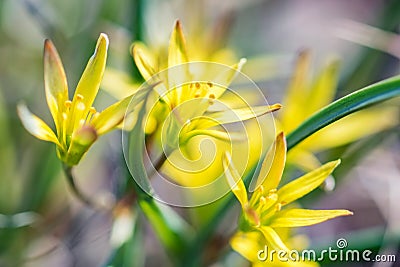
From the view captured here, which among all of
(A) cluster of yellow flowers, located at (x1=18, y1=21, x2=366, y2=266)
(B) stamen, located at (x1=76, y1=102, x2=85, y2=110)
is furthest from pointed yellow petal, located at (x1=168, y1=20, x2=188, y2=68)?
(B) stamen, located at (x1=76, y1=102, x2=85, y2=110)

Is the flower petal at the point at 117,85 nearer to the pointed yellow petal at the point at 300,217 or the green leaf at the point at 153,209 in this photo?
the green leaf at the point at 153,209

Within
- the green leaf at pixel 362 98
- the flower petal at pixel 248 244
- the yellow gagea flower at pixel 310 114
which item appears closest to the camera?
the green leaf at pixel 362 98

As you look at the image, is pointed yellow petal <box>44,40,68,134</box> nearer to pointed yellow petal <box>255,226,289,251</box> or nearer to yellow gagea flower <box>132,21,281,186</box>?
yellow gagea flower <box>132,21,281,186</box>

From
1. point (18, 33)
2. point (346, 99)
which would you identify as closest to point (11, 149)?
point (18, 33)

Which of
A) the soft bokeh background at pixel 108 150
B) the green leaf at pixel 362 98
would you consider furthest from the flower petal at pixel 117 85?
the green leaf at pixel 362 98

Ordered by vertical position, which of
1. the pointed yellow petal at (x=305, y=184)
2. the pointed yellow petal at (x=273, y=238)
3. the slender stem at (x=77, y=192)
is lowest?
the slender stem at (x=77, y=192)

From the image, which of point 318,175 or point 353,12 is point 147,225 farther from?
point 353,12
